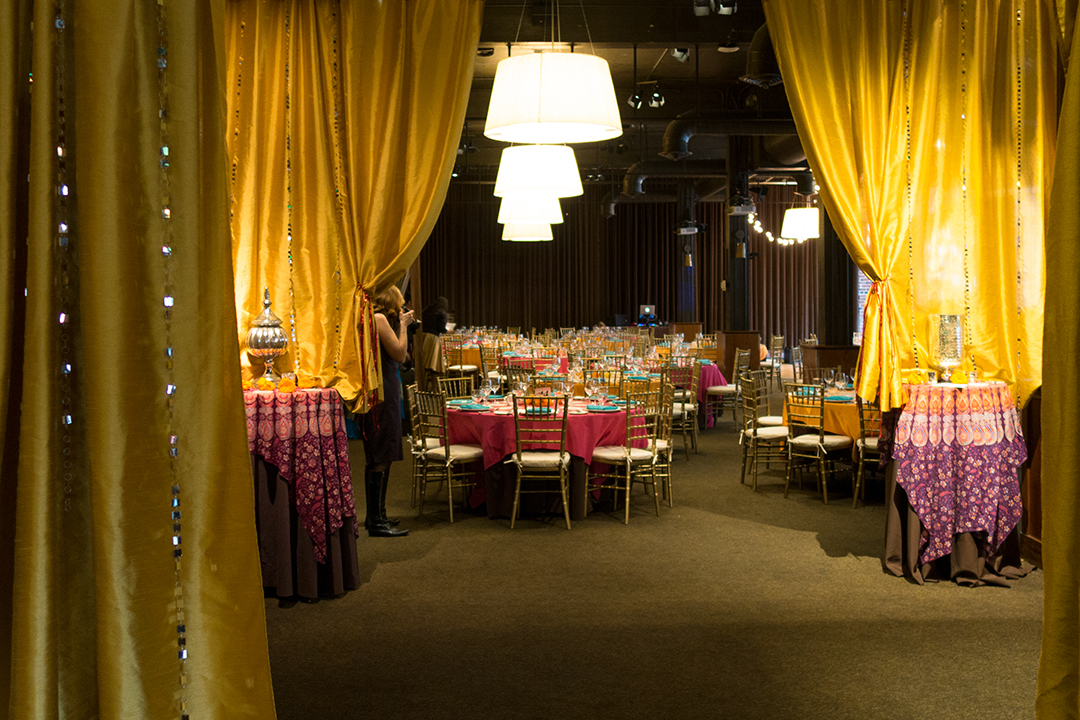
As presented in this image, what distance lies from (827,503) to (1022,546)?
1.76 m

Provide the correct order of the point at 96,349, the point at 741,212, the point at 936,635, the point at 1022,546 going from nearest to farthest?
the point at 96,349
the point at 936,635
the point at 1022,546
the point at 741,212

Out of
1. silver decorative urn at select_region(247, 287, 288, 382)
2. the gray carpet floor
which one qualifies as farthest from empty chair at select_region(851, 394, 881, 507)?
silver decorative urn at select_region(247, 287, 288, 382)

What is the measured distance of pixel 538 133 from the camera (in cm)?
470

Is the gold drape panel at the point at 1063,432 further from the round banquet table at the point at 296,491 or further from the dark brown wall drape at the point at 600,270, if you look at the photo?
the dark brown wall drape at the point at 600,270

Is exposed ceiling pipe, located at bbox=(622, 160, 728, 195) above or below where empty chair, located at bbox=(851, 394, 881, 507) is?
above

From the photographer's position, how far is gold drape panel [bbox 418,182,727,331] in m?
22.1

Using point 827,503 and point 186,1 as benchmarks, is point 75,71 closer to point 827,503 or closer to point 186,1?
→ point 186,1

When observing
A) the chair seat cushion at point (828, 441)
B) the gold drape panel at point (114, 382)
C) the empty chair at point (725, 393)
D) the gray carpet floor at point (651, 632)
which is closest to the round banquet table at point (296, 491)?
the gray carpet floor at point (651, 632)

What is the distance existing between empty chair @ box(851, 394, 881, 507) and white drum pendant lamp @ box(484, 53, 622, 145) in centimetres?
348

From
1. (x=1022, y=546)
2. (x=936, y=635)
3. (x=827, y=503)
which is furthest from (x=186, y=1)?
(x=827, y=503)

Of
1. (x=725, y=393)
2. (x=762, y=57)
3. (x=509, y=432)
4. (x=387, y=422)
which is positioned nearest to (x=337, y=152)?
(x=387, y=422)

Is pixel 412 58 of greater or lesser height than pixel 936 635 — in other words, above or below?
above

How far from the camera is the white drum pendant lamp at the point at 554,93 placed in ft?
13.5

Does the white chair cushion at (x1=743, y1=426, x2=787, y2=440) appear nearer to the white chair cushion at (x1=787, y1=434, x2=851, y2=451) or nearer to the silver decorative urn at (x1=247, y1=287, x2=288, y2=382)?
the white chair cushion at (x1=787, y1=434, x2=851, y2=451)
